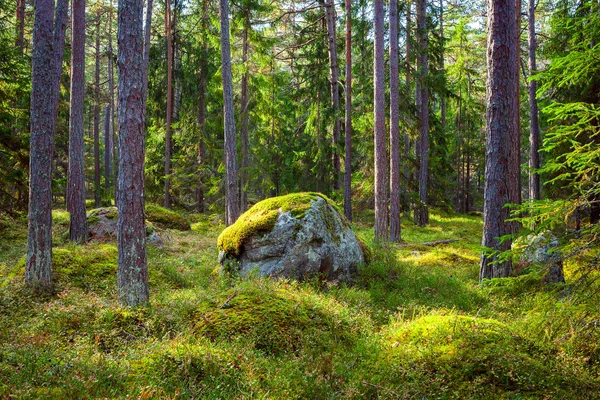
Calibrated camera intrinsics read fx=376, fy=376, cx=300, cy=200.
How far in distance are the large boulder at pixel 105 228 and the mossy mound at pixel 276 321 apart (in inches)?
297

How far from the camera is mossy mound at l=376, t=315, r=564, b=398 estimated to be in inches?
158

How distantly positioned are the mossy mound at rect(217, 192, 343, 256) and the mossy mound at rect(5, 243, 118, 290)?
8.44 feet

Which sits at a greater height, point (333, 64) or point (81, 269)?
point (333, 64)

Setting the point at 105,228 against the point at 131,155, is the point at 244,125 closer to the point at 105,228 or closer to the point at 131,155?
the point at 105,228

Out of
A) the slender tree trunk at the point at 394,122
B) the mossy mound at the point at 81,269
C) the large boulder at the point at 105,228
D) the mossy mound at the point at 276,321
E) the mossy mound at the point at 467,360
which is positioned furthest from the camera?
the slender tree trunk at the point at 394,122

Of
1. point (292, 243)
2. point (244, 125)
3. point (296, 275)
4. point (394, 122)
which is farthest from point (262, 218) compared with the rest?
point (244, 125)

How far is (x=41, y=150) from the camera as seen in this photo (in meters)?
7.00

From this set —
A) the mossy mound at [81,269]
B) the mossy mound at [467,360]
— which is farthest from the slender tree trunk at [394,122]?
the mossy mound at [81,269]

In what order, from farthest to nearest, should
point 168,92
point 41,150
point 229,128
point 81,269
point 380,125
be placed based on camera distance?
1. point 168,92
2. point 229,128
3. point 380,125
4. point 81,269
5. point 41,150

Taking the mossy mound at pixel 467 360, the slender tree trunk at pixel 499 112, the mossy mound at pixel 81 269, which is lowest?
the mossy mound at pixel 467 360

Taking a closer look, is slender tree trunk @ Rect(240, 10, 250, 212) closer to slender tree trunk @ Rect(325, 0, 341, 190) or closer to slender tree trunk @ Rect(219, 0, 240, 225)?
slender tree trunk @ Rect(219, 0, 240, 225)

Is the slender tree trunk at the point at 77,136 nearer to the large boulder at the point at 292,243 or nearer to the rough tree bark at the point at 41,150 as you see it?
the rough tree bark at the point at 41,150

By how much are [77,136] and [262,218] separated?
7.50m

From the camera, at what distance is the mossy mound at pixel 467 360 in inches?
158
